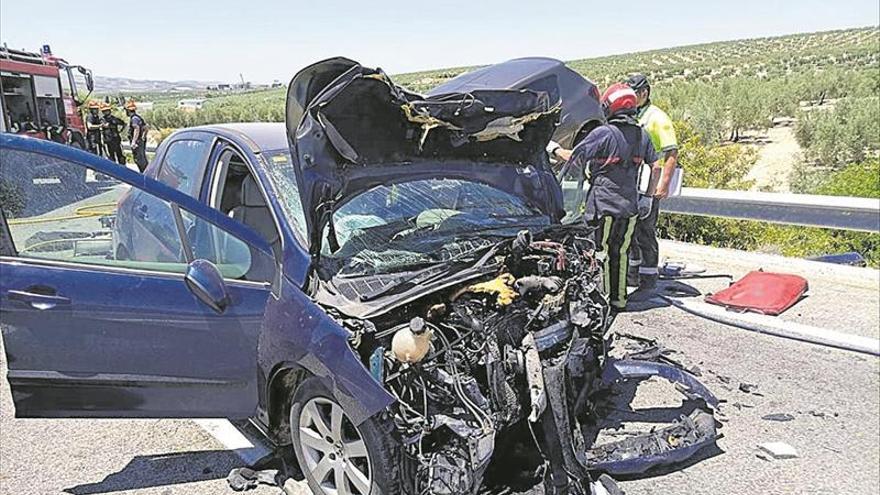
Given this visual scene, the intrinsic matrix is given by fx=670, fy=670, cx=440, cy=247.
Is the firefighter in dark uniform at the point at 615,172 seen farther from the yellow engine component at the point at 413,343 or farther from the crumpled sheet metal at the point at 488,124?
the yellow engine component at the point at 413,343

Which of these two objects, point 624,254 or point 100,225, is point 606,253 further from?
point 100,225

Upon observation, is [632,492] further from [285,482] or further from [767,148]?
[767,148]

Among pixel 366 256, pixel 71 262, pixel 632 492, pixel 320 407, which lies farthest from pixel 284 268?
pixel 632 492

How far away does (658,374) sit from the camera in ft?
12.6

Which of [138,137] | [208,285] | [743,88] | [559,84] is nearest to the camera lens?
[208,285]

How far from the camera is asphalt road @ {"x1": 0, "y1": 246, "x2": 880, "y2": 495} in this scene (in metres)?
3.38

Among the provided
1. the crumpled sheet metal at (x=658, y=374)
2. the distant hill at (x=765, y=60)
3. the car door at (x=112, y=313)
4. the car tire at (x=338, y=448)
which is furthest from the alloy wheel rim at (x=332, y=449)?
the distant hill at (x=765, y=60)

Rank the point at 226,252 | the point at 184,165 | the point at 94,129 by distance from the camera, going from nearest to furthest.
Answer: the point at 226,252 → the point at 184,165 → the point at 94,129

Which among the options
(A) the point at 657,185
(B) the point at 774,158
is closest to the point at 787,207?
(A) the point at 657,185

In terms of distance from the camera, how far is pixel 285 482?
3324mm

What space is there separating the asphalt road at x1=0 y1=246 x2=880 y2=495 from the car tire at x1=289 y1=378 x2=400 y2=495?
422 millimetres

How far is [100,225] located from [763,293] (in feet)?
18.1

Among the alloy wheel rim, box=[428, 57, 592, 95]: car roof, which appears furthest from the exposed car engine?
box=[428, 57, 592, 95]: car roof

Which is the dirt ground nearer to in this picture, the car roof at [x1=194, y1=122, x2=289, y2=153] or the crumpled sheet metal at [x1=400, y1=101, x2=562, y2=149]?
the crumpled sheet metal at [x1=400, y1=101, x2=562, y2=149]
